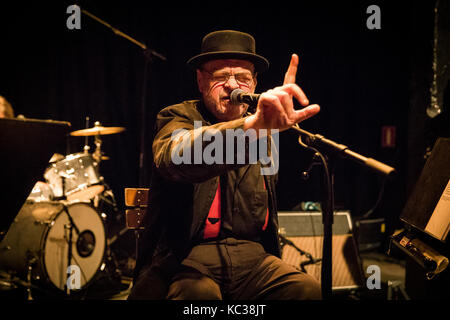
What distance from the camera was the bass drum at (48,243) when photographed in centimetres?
321

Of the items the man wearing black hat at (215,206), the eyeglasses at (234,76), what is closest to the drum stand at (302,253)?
the man wearing black hat at (215,206)

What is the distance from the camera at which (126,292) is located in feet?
11.9

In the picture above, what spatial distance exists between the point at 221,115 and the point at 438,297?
178cm

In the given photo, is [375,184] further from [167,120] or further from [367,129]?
[167,120]

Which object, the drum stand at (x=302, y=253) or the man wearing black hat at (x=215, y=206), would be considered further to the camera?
the drum stand at (x=302, y=253)

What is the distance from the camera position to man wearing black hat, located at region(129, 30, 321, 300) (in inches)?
47.4

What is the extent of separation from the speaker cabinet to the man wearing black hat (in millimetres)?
1850

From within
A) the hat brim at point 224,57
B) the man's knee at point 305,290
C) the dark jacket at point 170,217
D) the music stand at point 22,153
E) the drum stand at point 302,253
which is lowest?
the drum stand at point 302,253

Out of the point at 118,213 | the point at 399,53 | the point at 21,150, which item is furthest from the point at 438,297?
the point at 399,53

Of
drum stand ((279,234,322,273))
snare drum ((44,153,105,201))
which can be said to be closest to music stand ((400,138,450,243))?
drum stand ((279,234,322,273))

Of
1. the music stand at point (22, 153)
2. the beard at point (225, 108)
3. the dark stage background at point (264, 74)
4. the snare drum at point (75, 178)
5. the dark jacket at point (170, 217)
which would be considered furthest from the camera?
the dark stage background at point (264, 74)

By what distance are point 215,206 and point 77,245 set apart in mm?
2555

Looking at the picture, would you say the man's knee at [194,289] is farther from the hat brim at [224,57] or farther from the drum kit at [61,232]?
the drum kit at [61,232]

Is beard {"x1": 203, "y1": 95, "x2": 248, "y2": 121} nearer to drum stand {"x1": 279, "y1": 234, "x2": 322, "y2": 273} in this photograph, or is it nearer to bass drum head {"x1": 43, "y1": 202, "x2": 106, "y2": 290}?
drum stand {"x1": 279, "y1": 234, "x2": 322, "y2": 273}
